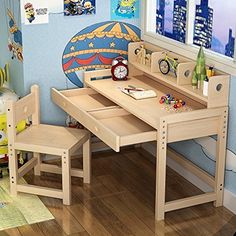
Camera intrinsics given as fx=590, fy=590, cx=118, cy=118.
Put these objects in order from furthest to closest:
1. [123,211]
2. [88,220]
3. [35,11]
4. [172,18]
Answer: [172,18], [35,11], [123,211], [88,220]

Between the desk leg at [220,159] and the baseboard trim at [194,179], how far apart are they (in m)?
0.04

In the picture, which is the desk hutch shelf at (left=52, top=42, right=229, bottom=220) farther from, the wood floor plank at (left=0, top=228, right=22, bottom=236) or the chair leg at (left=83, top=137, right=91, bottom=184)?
the wood floor plank at (left=0, top=228, right=22, bottom=236)

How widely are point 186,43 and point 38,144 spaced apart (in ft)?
3.76

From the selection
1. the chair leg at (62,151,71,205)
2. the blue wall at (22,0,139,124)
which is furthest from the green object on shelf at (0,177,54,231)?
the blue wall at (22,0,139,124)

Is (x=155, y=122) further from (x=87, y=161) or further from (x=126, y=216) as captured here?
(x=87, y=161)

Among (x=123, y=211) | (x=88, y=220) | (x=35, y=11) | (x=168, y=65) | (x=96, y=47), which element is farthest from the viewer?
(x=96, y=47)

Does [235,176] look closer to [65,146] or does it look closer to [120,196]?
[120,196]

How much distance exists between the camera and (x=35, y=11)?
389 centimetres

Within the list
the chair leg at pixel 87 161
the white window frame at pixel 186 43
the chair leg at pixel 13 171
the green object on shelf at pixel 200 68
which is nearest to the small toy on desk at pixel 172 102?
the green object on shelf at pixel 200 68

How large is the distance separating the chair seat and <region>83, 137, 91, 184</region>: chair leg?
0.06 meters

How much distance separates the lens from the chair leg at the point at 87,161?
381 centimetres

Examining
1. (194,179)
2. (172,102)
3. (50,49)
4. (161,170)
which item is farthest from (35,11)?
(194,179)

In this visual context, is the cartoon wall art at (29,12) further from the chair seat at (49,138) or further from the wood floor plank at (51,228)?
the wood floor plank at (51,228)

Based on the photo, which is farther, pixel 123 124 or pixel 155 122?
pixel 123 124
